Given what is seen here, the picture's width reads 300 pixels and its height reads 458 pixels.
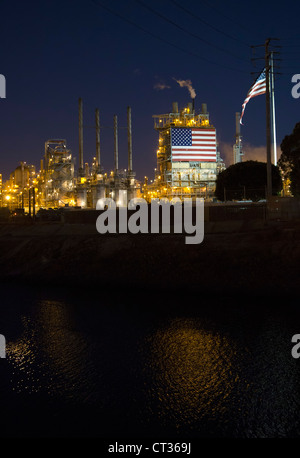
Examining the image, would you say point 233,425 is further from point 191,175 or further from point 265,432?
point 191,175

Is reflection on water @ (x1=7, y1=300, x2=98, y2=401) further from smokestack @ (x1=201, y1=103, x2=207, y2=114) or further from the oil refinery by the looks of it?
smokestack @ (x1=201, y1=103, x2=207, y2=114)

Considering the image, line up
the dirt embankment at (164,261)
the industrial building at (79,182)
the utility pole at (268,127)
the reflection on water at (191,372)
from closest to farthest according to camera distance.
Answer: the reflection on water at (191,372), the dirt embankment at (164,261), the utility pole at (268,127), the industrial building at (79,182)

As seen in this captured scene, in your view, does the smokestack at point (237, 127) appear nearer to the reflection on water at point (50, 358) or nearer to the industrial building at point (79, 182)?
the industrial building at point (79, 182)

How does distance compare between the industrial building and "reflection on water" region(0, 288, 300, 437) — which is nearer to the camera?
"reflection on water" region(0, 288, 300, 437)

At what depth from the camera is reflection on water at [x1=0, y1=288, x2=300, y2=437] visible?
37.6 feet

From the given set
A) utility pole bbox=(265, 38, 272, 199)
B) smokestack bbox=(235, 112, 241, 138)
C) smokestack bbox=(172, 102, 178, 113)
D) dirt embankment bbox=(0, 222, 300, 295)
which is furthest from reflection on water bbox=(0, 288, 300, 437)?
smokestack bbox=(235, 112, 241, 138)

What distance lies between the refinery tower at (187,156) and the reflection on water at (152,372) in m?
82.2

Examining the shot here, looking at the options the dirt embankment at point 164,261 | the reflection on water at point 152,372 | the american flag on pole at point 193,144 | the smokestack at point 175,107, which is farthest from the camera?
the smokestack at point 175,107

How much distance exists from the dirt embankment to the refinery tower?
68.4 m

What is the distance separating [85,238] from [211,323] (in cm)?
1781

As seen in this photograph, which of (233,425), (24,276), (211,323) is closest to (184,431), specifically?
(233,425)

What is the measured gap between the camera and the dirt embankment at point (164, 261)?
87.6 ft

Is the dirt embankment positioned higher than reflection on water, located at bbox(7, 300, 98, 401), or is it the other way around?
the dirt embankment

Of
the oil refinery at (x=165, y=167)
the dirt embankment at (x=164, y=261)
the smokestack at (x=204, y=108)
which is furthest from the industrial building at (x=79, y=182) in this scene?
the dirt embankment at (x=164, y=261)
